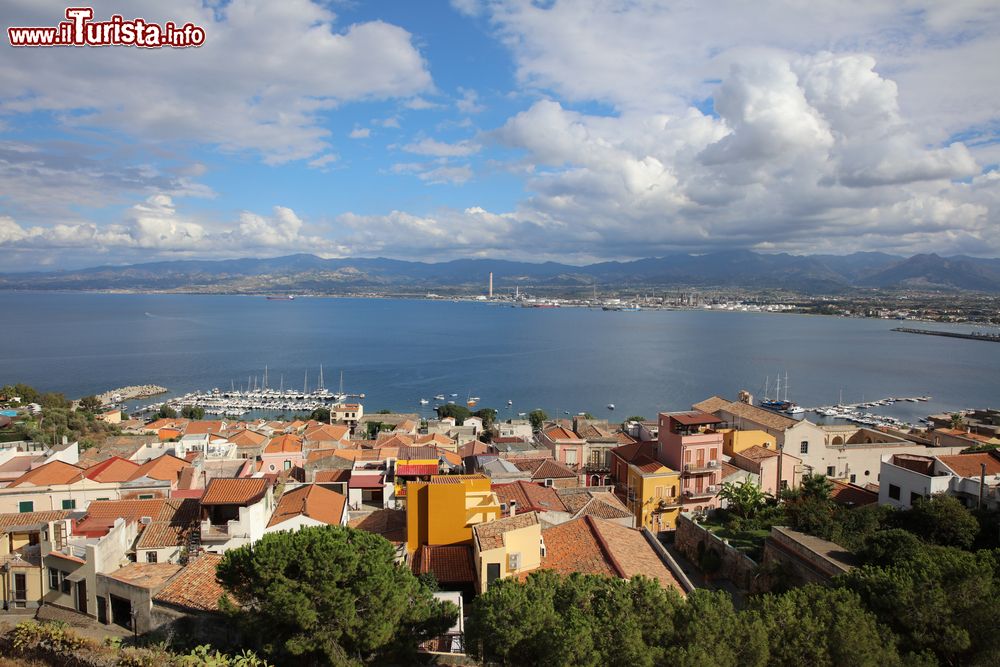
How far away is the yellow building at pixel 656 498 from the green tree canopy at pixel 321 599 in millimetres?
10979

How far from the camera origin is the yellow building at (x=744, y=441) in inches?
788

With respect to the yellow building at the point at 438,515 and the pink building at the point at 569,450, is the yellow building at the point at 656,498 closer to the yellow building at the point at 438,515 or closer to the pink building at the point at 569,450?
the pink building at the point at 569,450

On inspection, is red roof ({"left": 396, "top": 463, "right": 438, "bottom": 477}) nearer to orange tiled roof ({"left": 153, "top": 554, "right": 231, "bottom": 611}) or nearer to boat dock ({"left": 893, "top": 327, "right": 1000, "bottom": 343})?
orange tiled roof ({"left": 153, "top": 554, "right": 231, "bottom": 611})

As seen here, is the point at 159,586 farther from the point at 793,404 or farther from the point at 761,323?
the point at 761,323

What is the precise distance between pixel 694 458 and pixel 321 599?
13366mm

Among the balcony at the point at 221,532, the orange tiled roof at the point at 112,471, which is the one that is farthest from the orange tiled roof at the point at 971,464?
the orange tiled roof at the point at 112,471

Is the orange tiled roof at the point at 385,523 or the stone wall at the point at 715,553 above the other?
the orange tiled roof at the point at 385,523

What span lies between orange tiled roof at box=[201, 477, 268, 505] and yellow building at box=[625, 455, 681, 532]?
10.4m

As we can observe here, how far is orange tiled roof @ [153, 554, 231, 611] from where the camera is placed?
28.3 feet

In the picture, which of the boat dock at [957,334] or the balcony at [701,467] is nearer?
the balcony at [701,467]

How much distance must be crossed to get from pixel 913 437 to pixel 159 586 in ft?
88.3

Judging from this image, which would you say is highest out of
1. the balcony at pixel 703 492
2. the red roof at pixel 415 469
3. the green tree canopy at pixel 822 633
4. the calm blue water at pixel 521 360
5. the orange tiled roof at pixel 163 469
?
the green tree canopy at pixel 822 633

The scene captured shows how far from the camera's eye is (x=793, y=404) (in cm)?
5791

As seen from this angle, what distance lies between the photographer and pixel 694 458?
59.6 feet
